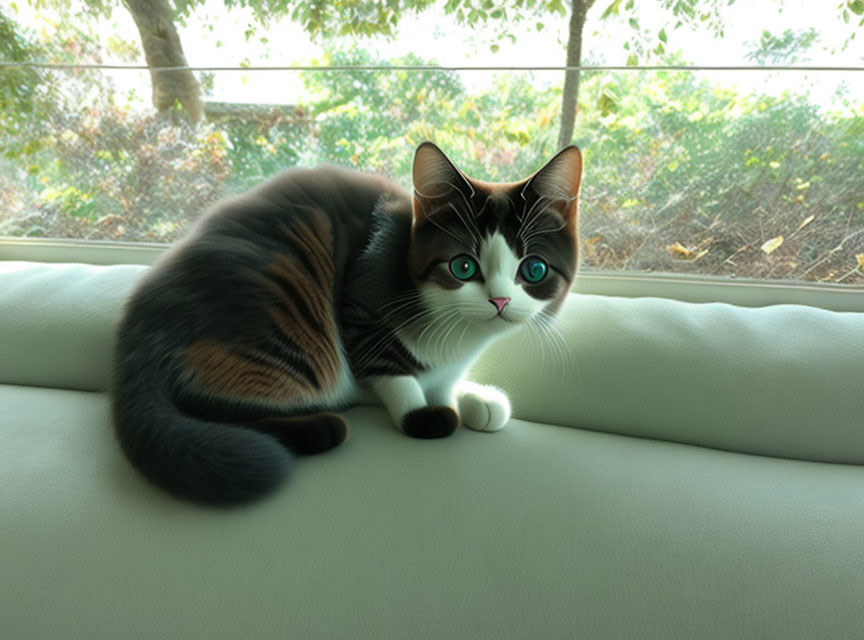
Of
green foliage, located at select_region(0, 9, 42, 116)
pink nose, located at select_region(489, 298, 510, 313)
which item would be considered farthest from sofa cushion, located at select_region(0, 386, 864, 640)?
green foliage, located at select_region(0, 9, 42, 116)

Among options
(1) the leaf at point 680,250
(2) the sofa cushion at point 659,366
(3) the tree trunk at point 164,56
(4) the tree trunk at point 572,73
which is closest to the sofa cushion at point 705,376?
(2) the sofa cushion at point 659,366

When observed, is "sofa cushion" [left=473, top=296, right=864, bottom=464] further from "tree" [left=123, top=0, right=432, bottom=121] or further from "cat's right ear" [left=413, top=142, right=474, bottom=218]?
"tree" [left=123, top=0, right=432, bottom=121]

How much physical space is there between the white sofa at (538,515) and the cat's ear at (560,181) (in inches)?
9.5

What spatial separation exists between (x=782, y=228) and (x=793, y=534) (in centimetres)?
80

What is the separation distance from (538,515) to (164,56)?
146cm

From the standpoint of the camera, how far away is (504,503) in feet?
2.24

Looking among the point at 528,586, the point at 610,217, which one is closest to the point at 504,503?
the point at 528,586

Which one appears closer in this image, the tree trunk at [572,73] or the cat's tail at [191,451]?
the cat's tail at [191,451]

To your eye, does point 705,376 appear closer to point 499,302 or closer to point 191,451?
point 499,302

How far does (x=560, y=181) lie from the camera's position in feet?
2.77

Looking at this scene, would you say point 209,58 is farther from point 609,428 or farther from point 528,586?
point 528,586

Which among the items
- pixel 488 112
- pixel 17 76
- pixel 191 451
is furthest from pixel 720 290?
pixel 17 76

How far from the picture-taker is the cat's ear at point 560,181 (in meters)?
0.82

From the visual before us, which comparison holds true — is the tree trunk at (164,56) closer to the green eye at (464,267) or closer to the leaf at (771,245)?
the green eye at (464,267)
